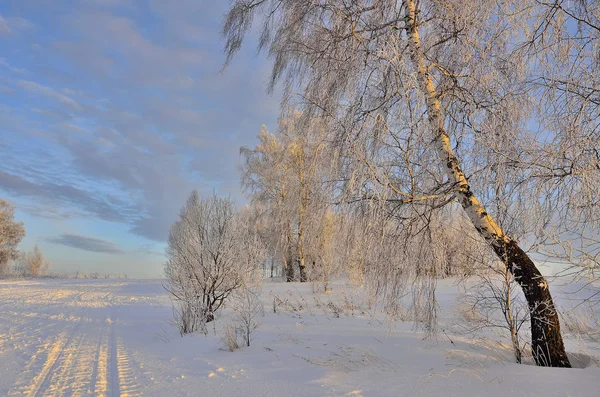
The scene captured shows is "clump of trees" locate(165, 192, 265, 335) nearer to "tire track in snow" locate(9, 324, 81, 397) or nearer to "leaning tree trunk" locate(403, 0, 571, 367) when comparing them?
"tire track in snow" locate(9, 324, 81, 397)

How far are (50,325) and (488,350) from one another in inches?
410

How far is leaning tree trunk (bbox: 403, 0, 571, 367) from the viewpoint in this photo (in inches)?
173

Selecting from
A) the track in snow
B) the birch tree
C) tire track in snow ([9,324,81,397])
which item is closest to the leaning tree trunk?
the birch tree

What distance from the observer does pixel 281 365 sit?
511 centimetres

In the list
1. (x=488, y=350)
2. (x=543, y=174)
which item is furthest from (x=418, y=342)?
(x=543, y=174)

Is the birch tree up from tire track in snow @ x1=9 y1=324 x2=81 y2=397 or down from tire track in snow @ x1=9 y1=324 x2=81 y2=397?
up

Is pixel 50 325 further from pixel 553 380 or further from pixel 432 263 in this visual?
pixel 553 380

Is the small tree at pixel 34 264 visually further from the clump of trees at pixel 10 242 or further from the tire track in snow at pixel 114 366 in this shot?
the tire track in snow at pixel 114 366

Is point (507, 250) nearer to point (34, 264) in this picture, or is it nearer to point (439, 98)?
point (439, 98)

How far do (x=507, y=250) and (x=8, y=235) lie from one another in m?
53.8

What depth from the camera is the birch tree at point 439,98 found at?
3844mm

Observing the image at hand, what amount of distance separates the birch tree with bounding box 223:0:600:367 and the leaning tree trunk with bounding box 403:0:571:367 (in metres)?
0.01

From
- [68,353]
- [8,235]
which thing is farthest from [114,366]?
[8,235]

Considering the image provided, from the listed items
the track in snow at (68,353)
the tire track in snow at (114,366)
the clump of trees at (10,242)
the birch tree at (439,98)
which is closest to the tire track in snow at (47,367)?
the track in snow at (68,353)
